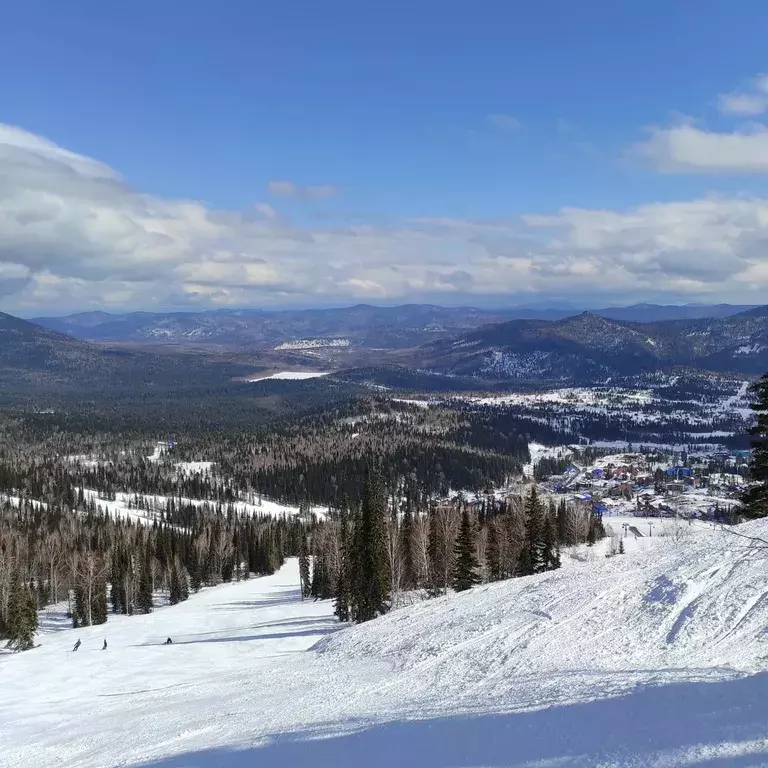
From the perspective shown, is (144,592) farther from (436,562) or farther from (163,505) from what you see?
(163,505)

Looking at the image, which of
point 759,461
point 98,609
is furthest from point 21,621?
point 759,461

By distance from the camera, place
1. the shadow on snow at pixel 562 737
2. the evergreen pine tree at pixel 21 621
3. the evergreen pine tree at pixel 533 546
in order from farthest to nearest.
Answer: the evergreen pine tree at pixel 533 546 → the evergreen pine tree at pixel 21 621 → the shadow on snow at pixel 562 737

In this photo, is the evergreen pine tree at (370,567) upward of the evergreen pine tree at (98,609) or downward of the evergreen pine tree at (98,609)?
upward

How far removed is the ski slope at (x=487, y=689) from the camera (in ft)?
36.2

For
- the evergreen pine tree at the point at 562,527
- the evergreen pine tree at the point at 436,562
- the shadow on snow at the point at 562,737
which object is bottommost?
the evergreen pine tree at the point at 562,527

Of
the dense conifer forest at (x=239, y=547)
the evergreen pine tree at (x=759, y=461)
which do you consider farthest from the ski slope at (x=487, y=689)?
the dense conifer forest at (x=239, y=547)

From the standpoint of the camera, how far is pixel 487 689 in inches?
647

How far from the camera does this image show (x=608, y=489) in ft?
590

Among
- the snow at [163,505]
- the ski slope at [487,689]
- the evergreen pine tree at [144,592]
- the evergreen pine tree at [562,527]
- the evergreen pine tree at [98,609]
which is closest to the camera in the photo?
the ski slope at [487,689]

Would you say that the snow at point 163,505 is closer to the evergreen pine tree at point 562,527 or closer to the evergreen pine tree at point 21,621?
the evergreen pine tree at point 562,527

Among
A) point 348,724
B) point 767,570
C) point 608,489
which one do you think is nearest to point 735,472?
point 608,489

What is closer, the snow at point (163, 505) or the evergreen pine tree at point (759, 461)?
the evergreen pine tree at point (759, 461)

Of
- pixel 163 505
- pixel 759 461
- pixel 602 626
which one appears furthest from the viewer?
pixel 163 505

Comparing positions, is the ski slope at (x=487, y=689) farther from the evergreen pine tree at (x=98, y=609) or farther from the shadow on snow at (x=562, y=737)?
the evergreen pine tree at (x=98, y=609)
